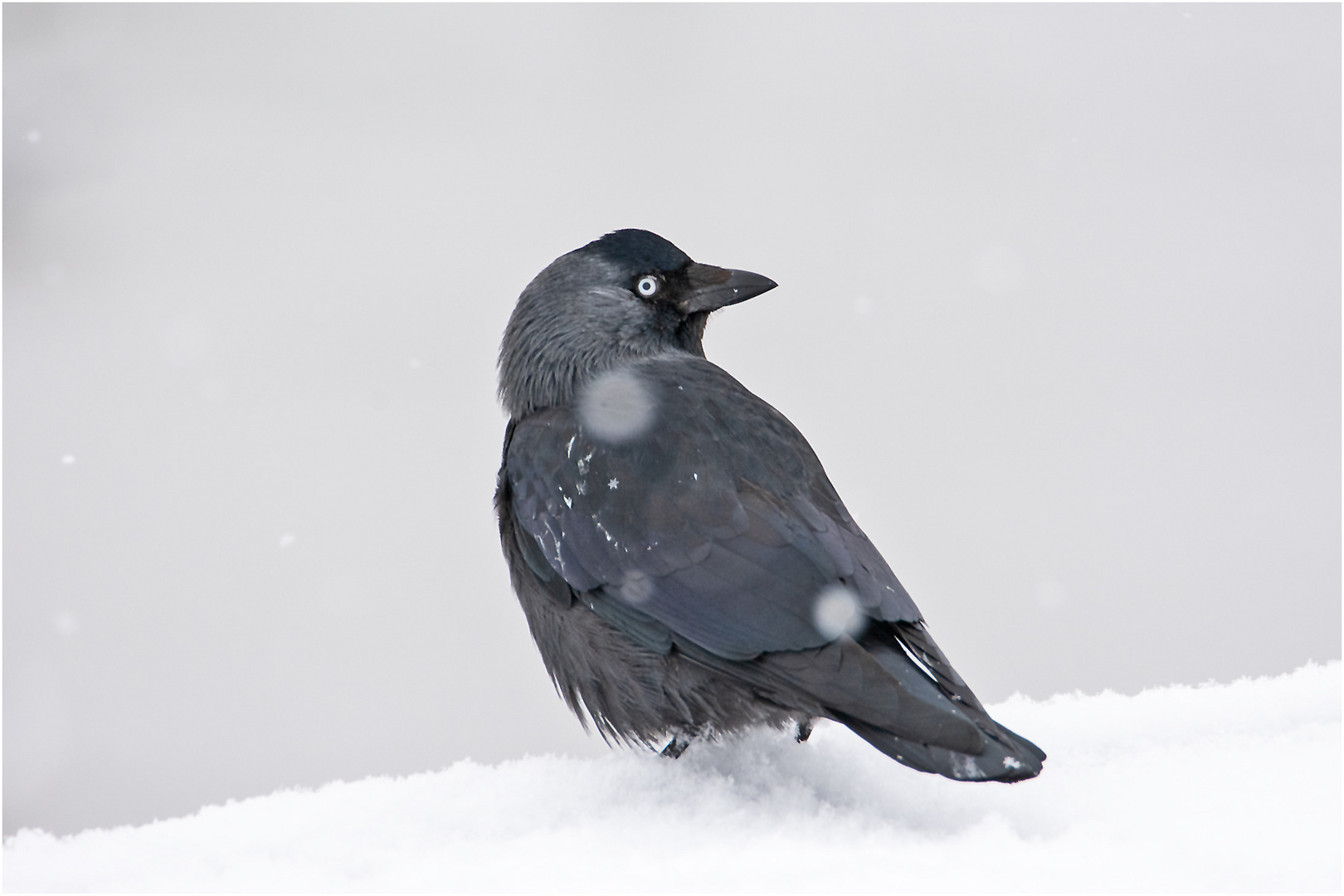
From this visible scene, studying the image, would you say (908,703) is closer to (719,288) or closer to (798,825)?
(798,825)

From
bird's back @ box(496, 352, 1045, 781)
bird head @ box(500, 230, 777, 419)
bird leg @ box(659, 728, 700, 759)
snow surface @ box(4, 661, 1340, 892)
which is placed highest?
bird head @ box(500, 230, 777, 419)

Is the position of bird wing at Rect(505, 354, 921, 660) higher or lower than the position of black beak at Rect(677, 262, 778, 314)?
lower

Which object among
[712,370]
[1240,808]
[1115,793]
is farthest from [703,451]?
[1240,808]

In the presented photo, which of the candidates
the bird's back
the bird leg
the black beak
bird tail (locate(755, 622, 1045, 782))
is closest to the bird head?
the black beak

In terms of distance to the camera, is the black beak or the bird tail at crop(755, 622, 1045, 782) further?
the black beak

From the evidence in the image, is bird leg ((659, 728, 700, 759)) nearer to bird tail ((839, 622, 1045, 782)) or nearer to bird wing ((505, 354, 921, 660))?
bird wing ((505, 354, 921, 660))

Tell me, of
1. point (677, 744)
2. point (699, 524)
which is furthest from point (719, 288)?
point (677, 744)

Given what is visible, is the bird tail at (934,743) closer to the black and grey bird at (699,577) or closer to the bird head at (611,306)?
the black and grey bird at (699,577)
